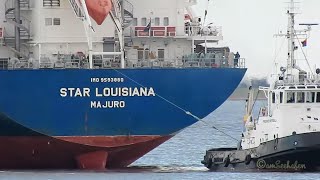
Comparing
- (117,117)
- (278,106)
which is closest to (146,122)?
(117,117)

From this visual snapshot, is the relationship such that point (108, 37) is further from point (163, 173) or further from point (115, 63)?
point (163, 173)

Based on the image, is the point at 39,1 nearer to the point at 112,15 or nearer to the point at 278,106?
the point at 112,15

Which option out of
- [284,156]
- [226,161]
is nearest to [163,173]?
[226,161]

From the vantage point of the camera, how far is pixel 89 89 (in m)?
58.6

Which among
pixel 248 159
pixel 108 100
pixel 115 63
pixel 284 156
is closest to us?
pixel 284 156

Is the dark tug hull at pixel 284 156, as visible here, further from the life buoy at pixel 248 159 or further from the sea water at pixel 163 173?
the sea water at pixel 163 173

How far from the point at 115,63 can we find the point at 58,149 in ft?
12.8

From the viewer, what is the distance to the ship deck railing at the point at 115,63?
2328 inches

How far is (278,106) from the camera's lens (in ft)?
190

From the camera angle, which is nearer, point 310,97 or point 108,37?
point 310,97

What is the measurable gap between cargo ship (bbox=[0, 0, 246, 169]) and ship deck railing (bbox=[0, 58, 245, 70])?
0.04 metres

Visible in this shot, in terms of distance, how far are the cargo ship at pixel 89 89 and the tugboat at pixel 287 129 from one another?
6.18 ft

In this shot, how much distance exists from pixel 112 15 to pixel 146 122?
4255mm

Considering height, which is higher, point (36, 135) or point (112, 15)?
point (112, 15)
